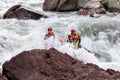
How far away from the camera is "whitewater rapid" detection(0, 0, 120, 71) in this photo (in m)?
11.6

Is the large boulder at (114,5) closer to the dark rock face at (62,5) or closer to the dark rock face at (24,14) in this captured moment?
the dark rock face at (62,5)

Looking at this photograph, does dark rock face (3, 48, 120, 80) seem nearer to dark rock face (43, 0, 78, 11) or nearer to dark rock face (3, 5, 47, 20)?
dark rock face (3, 5, 47, 20)

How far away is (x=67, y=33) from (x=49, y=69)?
8.38m

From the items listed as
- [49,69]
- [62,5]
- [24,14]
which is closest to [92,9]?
[62,5]

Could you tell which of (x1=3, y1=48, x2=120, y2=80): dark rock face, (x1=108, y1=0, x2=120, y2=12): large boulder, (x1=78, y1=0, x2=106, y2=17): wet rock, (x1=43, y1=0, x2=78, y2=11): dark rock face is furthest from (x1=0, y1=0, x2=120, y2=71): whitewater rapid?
(x1=3, y1=48, x2=120, y2=80): dark rock face

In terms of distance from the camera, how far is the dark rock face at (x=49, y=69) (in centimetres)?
635

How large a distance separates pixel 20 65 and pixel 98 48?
24.6 feet

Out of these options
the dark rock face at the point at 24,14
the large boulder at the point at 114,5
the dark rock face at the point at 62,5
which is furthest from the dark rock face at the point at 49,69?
the dark rock face at the point at 62,5

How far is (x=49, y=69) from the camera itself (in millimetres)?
6527

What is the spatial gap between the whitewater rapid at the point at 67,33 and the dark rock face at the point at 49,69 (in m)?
3.51

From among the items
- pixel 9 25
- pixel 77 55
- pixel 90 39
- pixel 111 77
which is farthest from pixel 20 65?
pixel 9 25

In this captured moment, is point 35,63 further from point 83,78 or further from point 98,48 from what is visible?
point 98,48

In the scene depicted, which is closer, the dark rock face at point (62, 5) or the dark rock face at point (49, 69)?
the dark rock face at point (49, 69)

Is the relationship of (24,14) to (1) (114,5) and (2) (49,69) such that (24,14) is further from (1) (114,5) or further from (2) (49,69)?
(2) (49,69)
